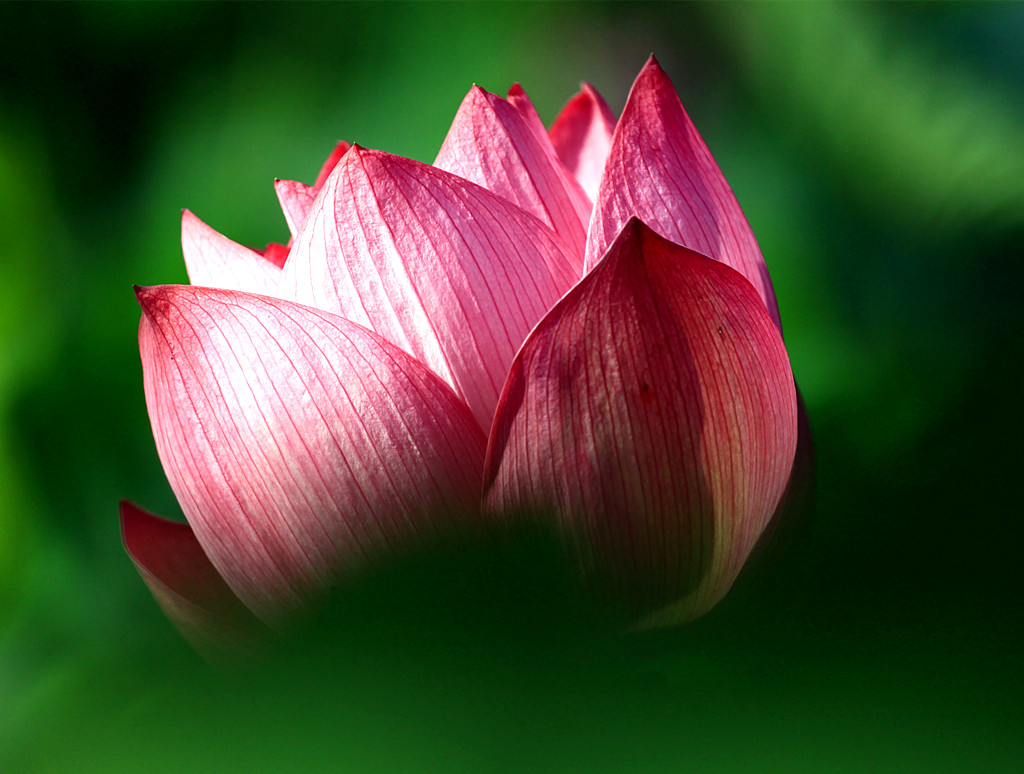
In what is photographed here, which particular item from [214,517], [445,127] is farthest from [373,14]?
[214,517]

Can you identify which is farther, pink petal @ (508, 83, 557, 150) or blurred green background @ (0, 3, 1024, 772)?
pink petal @ (508, 83, 557, 150)

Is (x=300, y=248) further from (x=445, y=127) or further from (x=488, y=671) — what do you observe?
(x=445, y=127)

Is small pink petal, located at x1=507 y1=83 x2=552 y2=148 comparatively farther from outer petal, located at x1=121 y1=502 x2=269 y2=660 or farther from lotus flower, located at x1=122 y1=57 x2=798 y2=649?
outer petal, located at x1=121 y1=502 x2=269 y2=660

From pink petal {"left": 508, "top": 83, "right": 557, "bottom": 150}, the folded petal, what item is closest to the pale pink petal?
the folded petal

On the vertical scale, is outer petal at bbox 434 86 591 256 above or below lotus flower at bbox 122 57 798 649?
above

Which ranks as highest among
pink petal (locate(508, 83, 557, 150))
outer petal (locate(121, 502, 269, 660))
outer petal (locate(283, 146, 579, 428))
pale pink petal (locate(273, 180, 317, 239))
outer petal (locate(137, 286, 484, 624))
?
pink petal (locate(508, 83, 557, 150))
